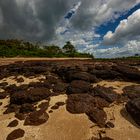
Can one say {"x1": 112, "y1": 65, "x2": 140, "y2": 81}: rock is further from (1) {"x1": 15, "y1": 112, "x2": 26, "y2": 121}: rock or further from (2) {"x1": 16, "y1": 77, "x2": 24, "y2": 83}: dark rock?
(1) {"x1": 15, "y1": 112, "x2": 26, "y2": 121}: rock

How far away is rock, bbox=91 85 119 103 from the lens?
75.5 ft

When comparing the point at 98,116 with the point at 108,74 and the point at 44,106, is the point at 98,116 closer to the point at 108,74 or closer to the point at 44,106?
the point at 44,106

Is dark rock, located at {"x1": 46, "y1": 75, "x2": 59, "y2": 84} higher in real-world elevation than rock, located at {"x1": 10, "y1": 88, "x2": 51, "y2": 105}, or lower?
higher

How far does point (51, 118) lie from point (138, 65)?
21438mm

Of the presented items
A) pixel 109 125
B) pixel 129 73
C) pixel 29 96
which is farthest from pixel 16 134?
pixel 129 73

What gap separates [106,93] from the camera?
23734 millimetres

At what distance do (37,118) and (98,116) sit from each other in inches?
217

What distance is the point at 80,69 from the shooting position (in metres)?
30.5

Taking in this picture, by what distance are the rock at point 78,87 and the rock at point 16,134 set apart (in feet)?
24.9

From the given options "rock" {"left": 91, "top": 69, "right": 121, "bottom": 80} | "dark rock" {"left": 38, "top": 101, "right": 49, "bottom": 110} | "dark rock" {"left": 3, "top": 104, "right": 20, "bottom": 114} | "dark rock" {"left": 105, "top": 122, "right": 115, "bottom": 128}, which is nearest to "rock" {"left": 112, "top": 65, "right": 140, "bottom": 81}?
"rock" {"left": 91, "top": 69, "right": 121, "bottom": 80}

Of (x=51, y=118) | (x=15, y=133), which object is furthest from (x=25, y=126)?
(x=51, y=118)

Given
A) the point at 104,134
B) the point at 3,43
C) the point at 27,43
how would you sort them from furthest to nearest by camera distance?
the point at 27,43 < the point at 3,43 < the point at 104,134

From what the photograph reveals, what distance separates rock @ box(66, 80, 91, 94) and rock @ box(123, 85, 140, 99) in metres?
4.14

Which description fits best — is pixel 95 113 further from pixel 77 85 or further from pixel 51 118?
pixel 77 85
